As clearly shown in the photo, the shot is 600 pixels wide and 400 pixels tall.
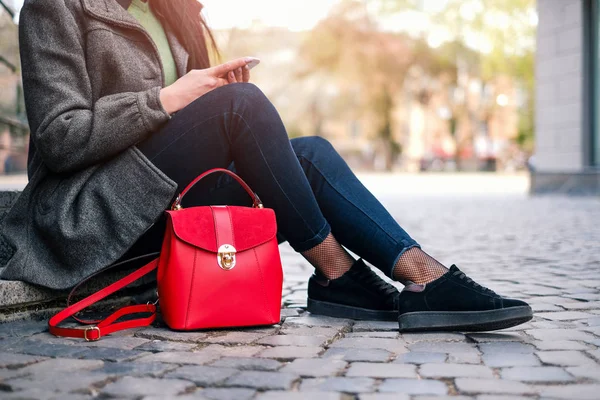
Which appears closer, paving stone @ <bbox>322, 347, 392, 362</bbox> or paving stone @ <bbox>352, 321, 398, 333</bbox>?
paving stone @ <bbox>322, 347, 392, 362</bbox>

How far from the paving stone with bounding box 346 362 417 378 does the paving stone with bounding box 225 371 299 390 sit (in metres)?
0.18

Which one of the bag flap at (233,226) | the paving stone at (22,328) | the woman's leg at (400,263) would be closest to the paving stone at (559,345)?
the woman's leg at (400,263)

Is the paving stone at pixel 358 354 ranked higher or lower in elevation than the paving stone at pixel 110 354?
lower

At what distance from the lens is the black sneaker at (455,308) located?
246cm

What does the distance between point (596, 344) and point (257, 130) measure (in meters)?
1.31

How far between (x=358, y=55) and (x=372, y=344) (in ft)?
110

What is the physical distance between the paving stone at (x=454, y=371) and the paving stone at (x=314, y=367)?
233mm

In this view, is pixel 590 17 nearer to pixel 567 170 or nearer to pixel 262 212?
pixel 567 170

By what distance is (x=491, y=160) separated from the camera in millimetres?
49906

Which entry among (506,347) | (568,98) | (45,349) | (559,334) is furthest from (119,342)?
(568,98)

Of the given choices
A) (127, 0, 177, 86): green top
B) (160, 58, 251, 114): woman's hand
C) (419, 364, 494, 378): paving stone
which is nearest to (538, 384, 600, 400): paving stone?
(419, 364, 494, 378): paving stone

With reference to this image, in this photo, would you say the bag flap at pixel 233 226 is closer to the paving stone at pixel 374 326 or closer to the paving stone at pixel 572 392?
the paving stone at pixel 374 326

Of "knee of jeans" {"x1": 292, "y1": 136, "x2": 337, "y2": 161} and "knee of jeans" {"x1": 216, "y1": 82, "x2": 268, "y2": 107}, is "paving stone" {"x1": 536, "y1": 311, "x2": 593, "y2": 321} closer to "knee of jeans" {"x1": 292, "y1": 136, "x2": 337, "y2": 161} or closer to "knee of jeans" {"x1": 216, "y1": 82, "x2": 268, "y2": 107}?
"knee of jeans" {"x1": 292, "y1": 136, "x2": 337, "y2": 161}

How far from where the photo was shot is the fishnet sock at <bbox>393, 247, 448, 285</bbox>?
2631 mm
